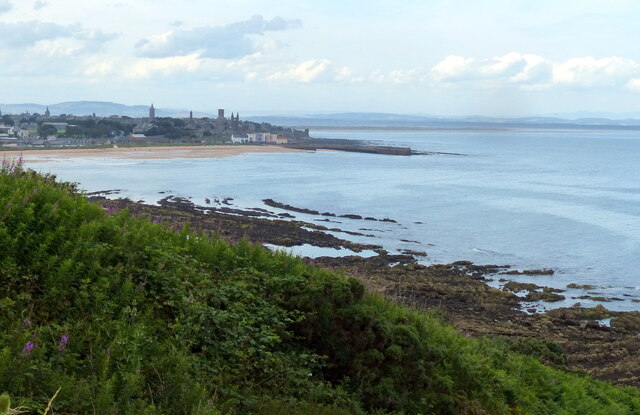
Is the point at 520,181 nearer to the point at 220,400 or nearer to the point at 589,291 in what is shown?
the point at 589,291

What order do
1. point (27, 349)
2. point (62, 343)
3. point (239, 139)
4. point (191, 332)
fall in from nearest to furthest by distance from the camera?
1. point (27, 349)
2. point (62, 343)
3. point (191, 332)
4. point (239, 139)

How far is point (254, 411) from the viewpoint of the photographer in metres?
4.52

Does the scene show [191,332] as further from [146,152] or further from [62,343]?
[146,152]

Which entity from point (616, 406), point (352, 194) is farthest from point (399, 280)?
point (352, 194)

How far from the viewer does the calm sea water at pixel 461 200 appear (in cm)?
2845

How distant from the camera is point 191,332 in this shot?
498cm

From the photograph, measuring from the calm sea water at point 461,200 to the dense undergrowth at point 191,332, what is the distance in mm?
17351

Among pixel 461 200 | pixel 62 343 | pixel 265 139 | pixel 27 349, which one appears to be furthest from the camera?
pixel 265 139

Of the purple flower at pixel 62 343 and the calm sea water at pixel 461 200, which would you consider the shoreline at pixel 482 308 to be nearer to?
the calm sea water at pixel 461 200

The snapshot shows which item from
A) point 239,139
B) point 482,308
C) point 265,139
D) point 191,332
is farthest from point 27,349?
point 265,139

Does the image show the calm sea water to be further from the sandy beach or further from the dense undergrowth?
the dense undergrowth

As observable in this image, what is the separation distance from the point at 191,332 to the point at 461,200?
43.0 meters

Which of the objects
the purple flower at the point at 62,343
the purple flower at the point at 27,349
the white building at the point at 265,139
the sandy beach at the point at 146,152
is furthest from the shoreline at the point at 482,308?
the white building at the point at 265,139

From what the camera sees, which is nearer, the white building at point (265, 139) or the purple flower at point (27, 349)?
the purple flower at point (27, 349)
